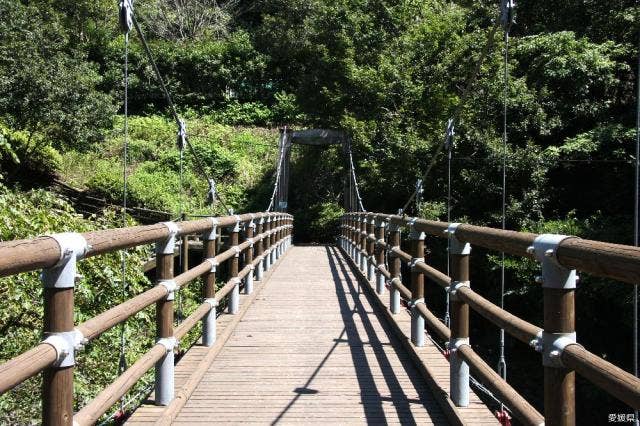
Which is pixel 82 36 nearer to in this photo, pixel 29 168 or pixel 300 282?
pixel 29 168

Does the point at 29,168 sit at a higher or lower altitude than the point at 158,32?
lower

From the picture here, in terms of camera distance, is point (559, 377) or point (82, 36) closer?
point (559, 377)

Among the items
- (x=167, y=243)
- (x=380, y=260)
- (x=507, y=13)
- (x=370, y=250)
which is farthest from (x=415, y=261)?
(x=370, y=250)

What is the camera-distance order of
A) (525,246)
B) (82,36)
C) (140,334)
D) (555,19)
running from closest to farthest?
(525,246)
(140,334)
(555,19)
(82,36)

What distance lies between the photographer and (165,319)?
9.70 feet

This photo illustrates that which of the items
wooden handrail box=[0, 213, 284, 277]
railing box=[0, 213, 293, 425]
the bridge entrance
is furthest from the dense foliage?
wooden handrail box=[0, 213, 284, 277]

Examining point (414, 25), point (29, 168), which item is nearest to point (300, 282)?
point (414, 25)

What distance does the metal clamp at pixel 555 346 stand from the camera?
1.79 m

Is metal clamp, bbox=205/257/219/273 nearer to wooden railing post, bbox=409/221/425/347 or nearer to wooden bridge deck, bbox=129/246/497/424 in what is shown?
wooden bridge deck, bbox=129/246/497/424

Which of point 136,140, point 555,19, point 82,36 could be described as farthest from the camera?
point 82,36

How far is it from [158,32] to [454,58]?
1882cm

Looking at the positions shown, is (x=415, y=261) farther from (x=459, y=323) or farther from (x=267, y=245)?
(x=267, y=245)

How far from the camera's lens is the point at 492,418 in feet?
9.22

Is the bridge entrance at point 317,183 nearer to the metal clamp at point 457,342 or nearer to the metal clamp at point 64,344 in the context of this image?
the metal clamp at point 457,342
